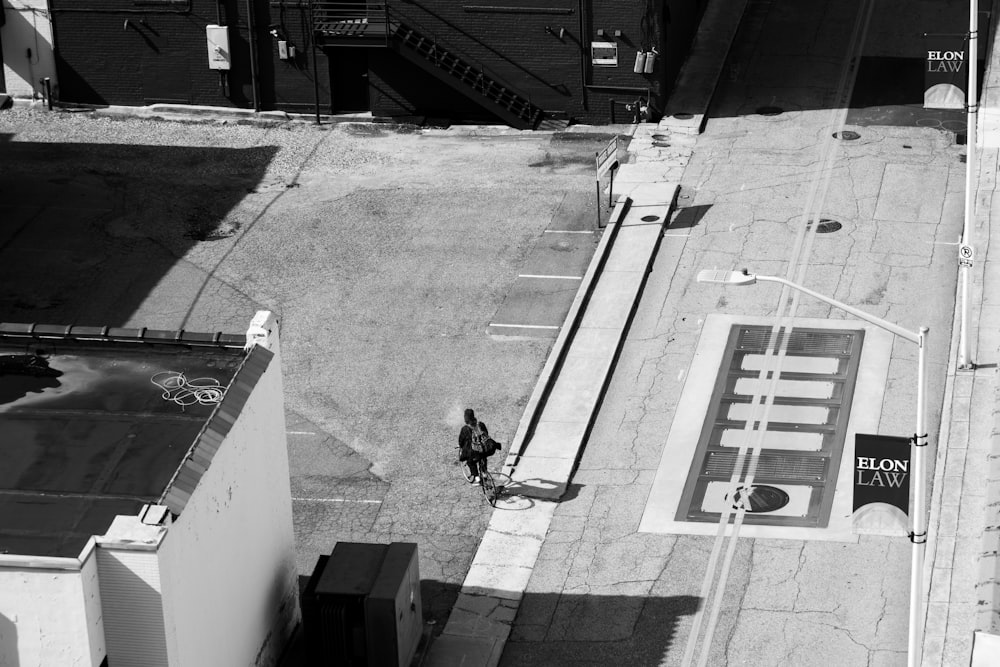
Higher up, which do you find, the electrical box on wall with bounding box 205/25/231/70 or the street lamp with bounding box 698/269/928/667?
the electrical box on wall with bounding box 205/25/231/70

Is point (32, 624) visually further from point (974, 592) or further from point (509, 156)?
point (509, 156)

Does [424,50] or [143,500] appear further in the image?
[424,50]

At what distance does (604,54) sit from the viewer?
142 feet

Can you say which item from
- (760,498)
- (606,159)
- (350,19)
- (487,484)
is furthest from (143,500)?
(350,19)

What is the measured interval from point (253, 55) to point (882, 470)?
96.6 feet

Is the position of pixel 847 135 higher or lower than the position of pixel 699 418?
higher

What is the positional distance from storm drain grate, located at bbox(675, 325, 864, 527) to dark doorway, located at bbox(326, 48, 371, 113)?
53.9 feet

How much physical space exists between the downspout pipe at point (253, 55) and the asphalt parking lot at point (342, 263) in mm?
1182

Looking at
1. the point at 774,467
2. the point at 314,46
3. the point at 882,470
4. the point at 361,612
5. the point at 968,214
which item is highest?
the point at 314,46

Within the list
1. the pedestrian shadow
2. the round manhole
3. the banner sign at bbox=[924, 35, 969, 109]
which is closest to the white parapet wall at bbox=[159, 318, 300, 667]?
the round manhole

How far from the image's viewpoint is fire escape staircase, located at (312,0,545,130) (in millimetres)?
43688

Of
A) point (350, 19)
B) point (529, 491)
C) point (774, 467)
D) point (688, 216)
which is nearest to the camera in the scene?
point (529, 491)

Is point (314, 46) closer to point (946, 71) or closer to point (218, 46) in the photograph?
point (218, 46)

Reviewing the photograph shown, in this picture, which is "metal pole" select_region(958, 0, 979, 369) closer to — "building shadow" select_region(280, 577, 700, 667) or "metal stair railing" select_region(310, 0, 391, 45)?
"building shadow" select_region(280, 577, 700, 667)
